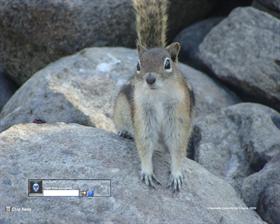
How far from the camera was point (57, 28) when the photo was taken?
786 centimetres

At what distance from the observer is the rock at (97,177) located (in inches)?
182

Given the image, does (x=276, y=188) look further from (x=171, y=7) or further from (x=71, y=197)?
(x=171, y=7)

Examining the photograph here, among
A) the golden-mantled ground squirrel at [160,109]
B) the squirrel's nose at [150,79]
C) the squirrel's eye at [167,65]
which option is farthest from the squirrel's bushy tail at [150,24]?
the squirrel's nose at [150,79]

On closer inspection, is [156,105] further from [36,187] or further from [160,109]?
[36,187]

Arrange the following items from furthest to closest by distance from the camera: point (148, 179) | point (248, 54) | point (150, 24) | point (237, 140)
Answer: point (248, 54)
point (237, 140)
point (150, 24)
point (148, 179)

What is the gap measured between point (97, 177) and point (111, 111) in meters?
1.99

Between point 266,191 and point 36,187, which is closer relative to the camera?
point 36,187

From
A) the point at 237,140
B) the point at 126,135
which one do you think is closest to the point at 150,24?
the point at 126,135

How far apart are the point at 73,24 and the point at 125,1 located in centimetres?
63

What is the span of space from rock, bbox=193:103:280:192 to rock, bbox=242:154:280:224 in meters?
0.30

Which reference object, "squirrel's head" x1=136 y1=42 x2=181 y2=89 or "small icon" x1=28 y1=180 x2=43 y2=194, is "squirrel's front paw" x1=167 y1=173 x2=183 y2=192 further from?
"small icon" x1=28 y1=180 x2=43 y2=194

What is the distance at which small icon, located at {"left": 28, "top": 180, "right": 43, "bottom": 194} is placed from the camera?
467 centimetres

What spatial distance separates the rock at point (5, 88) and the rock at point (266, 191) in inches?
140

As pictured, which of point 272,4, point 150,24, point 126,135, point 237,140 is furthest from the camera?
point 272,4
